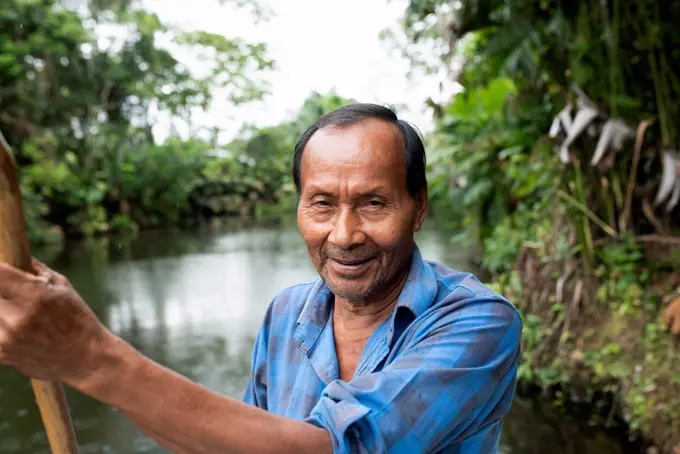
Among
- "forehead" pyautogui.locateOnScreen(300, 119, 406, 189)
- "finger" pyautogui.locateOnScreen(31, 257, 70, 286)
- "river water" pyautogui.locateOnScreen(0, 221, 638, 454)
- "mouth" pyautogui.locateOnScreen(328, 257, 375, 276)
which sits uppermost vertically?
"forehead" pyautogui.locateOnScreen(300, 119, 406, 189)

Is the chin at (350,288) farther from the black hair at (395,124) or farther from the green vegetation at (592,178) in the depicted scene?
the green vegetation at (592,178)

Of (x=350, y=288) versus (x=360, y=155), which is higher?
→ (x=360, y=155)

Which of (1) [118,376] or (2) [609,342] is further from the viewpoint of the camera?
(2) [609,342]

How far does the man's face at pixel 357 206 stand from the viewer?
0.90 meters

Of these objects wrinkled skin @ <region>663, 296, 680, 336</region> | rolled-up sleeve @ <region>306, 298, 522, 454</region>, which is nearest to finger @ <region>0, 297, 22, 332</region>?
rolled-up sleeve @ <region>306, 298, 522, 454</region>

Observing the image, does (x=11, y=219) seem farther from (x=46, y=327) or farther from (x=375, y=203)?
(x=375, y=203)

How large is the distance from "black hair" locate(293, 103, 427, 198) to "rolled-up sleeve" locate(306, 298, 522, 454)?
0.20m

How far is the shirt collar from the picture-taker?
92cm

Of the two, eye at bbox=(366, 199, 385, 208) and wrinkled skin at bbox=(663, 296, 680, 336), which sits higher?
eye at bbox=(366, 199, 385, 208)

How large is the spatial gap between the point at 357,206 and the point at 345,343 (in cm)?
23

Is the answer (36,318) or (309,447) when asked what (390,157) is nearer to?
(309,447)

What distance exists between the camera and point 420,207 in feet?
3.26

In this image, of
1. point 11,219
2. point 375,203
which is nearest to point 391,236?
point 375,203

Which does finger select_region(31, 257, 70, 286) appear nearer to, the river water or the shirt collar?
the shirt collar
